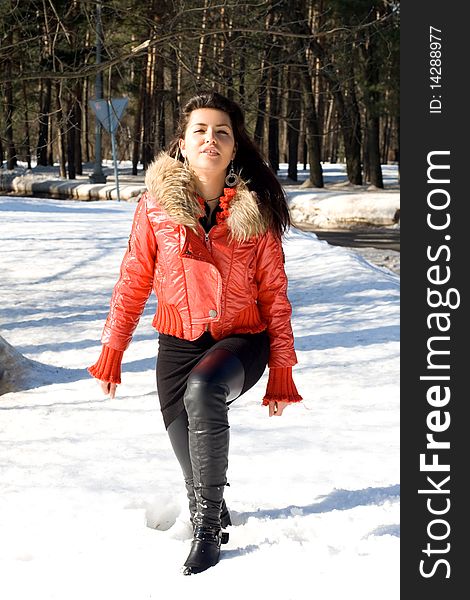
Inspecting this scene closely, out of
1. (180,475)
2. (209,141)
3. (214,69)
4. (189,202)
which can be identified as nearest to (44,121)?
(214,69)

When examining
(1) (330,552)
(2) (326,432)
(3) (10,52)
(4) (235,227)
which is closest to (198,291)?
(4) (235,227)

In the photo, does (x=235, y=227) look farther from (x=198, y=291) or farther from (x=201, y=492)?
(x=201, y=492)

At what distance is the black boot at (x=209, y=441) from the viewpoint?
3330 millimetres

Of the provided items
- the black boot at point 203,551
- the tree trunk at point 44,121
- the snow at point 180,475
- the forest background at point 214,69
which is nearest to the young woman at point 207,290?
the black boot at point 203,551

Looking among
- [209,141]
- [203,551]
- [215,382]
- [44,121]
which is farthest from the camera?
[44,121]

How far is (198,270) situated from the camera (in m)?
3.48

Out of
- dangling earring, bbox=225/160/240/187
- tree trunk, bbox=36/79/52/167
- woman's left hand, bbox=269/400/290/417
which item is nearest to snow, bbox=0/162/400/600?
woman's left hand, bbox=269/400/290/417

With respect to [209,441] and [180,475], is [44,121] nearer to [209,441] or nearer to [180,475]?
[180,475]

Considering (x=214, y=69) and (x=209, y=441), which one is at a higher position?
(x=214, y=69)

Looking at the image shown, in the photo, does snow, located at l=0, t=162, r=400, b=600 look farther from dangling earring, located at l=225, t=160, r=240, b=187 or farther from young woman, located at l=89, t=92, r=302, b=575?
dangling earring, located at l=225, t=160, r=240, b=187

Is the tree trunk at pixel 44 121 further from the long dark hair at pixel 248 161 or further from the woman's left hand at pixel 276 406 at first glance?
the woman's left hand at pixel 276 406

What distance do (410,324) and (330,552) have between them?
2.96 ft

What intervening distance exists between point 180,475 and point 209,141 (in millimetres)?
1795

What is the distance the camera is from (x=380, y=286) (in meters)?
10.1
